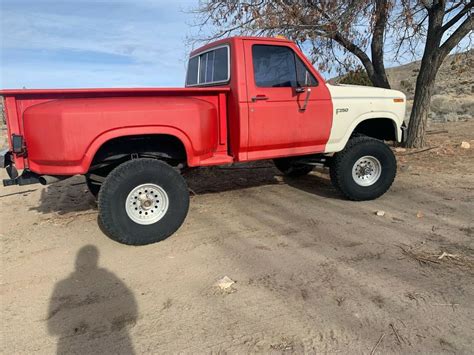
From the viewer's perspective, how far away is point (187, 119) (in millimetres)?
4359

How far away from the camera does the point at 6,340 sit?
2.81 m

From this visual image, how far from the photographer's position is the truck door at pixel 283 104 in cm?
492

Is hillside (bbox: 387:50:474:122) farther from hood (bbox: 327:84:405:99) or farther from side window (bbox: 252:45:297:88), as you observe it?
side window (bbox: 252:45:297:88)

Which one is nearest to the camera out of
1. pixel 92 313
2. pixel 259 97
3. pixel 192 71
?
pixel 92 313

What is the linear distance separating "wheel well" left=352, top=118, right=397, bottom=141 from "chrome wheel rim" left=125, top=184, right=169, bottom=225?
3.10m

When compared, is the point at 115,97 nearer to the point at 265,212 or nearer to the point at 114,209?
the point at 114,209

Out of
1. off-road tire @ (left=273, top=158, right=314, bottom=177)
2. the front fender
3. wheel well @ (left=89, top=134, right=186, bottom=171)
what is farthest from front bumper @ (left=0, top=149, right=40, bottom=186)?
off-road tire @ (left=273, top=158, right=314, bottom=177)

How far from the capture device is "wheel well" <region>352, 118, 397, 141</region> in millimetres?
6086

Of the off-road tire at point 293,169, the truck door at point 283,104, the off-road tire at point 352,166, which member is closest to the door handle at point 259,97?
the truck door at point 283,104

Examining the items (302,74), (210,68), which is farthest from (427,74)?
(210,68)

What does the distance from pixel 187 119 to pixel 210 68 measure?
1444mm

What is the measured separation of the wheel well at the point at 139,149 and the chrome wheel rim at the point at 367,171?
8.21 feet

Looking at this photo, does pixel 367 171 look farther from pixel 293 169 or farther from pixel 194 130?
pixel 194 130

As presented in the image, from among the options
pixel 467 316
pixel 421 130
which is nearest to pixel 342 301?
pixel 467 316
